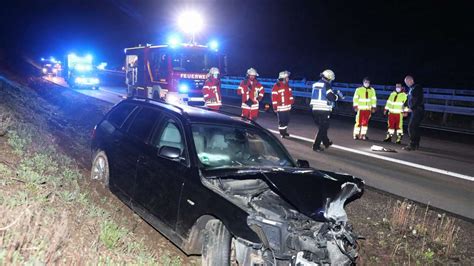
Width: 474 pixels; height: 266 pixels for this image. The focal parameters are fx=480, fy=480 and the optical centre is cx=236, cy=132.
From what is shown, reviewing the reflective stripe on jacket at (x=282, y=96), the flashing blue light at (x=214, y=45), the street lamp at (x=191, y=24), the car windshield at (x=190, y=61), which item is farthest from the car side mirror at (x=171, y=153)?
the street lamp at (x=191, y=24)

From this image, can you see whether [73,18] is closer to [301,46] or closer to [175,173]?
[301,46]

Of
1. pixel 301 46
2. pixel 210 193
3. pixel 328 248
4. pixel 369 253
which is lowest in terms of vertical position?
pixel 369 253

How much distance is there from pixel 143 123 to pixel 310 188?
264cm

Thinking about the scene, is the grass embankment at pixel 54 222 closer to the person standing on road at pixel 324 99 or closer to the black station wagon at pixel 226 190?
the black station wagon at pixel 226 190

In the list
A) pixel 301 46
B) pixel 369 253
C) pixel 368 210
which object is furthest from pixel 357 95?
pixel 301 46

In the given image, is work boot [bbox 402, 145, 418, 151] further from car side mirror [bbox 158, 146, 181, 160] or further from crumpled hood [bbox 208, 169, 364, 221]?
car side mirror [bbox 158, 146, 181, 160]

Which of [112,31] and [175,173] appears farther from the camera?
[112,31]

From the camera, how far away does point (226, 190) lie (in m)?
4.43

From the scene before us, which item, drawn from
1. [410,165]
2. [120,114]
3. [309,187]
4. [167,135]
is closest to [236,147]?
[167,135]

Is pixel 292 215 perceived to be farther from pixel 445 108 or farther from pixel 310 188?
pixel 445 108

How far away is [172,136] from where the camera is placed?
18.5ft

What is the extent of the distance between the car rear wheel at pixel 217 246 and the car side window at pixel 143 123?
1.91m

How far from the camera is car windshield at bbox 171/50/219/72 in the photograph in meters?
17.0

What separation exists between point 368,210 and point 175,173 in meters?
2.92
